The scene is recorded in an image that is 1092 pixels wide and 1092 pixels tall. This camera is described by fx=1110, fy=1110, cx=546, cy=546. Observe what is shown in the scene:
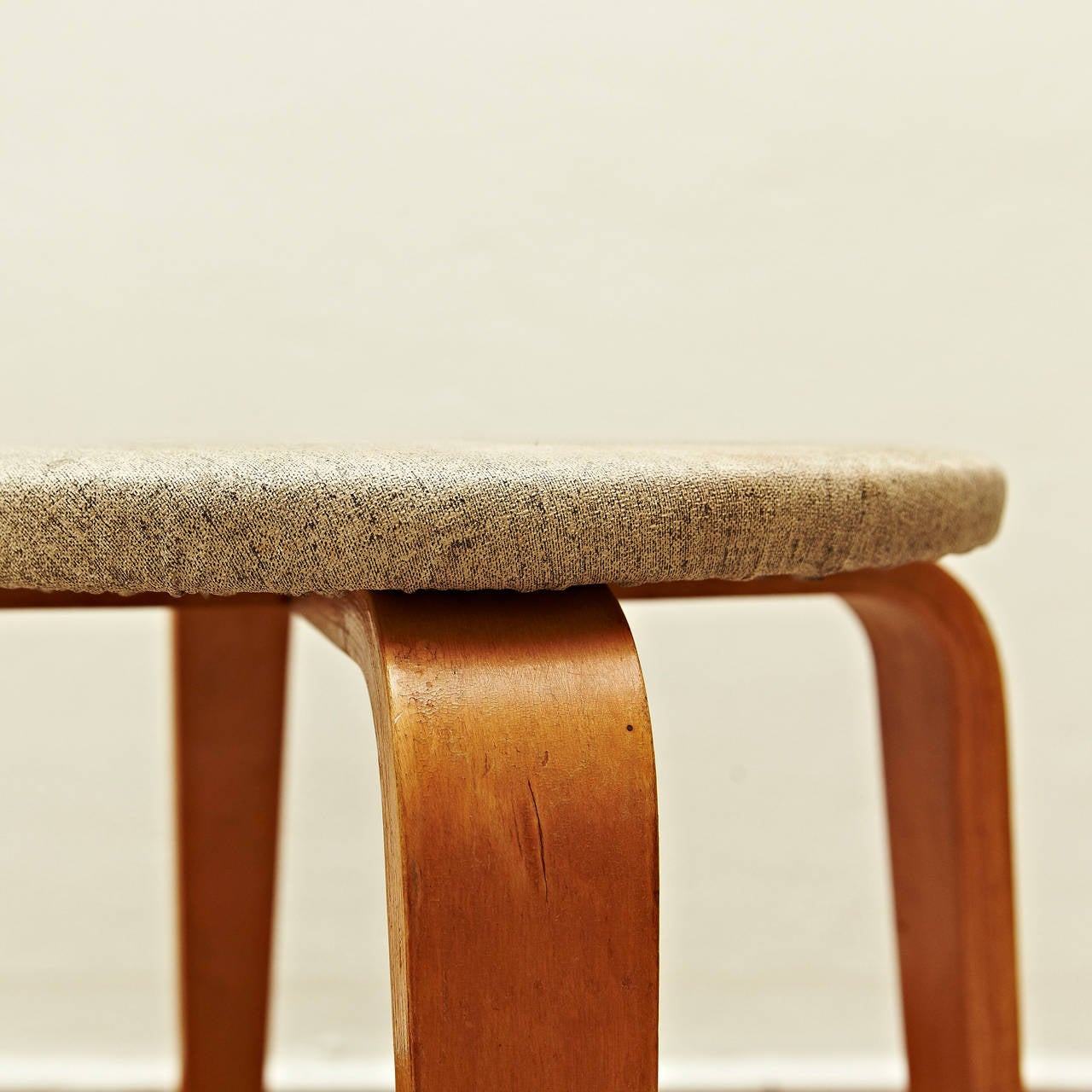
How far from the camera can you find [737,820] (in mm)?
790

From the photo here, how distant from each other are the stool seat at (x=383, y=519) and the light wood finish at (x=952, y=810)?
0.13m

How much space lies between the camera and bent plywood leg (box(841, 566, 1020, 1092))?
40 cm

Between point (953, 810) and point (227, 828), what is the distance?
36 cm

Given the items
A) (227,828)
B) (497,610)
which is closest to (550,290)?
(227,828)

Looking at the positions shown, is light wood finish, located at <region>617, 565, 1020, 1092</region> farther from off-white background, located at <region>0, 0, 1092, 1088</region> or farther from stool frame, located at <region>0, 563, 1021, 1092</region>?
off-white background, located at <region>0, 0, 1092, 1088</region>

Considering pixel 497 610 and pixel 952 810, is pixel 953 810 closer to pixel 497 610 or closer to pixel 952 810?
pixel 952 810

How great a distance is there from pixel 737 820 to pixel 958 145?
49cm

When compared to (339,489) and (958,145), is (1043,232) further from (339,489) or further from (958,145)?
(339,489)

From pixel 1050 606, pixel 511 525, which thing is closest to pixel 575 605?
pixel 511 525

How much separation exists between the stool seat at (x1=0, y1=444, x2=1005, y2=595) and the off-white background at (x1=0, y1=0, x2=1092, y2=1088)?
500 millimetres

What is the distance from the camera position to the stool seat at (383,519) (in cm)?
23

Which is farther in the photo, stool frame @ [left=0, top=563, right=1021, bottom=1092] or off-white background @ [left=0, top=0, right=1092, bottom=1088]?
off-white background @ [left=0, top=0, right=1092, bottom=1088]

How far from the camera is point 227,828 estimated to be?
578mm

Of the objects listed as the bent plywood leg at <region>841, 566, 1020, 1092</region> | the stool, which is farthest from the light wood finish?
the stool
